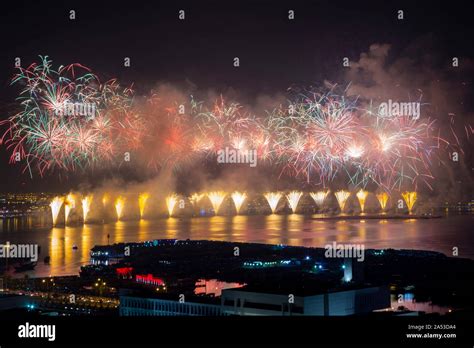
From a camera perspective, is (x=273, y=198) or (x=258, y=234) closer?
(x=258, y=234)

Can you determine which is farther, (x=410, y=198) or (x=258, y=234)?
(x=410, y=198)

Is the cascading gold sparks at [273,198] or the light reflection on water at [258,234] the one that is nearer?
the light reflection on water at [258,234]

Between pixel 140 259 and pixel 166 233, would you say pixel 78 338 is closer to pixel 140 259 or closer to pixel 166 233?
pixel 140 259

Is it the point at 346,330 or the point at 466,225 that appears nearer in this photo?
the point at 346,330

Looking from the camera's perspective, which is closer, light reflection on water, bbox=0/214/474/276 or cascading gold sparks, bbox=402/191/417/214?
light reflection on water, bbox=0/214/474/276

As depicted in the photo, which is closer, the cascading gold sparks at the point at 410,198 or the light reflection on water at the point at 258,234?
the light reflection on water at the point at 258,234

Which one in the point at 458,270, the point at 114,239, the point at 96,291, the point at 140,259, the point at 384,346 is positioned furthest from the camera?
the point at 114,239

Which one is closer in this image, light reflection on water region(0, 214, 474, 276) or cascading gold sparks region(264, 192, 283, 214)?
light reflection on water region(0, 214, 474, 276)

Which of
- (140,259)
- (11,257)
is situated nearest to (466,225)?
(140,259)
